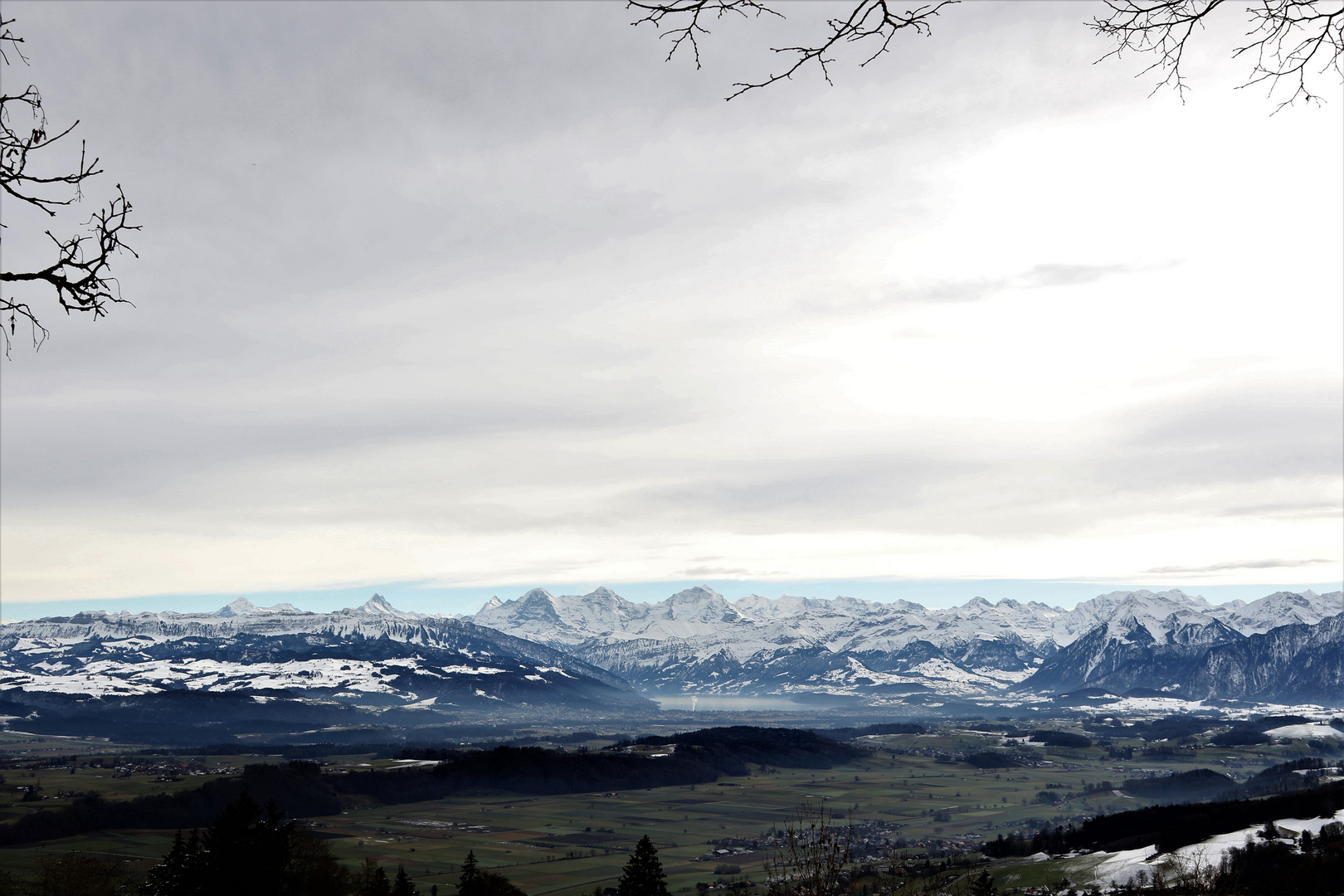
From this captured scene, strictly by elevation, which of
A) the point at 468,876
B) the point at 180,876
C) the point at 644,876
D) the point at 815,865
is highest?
the point at 815,865

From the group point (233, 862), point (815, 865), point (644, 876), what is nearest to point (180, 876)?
point (233, 862)

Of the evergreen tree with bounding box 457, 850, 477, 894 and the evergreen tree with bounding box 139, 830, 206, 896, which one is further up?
the evergreen tree with bounding box 139, 830, 206, 896

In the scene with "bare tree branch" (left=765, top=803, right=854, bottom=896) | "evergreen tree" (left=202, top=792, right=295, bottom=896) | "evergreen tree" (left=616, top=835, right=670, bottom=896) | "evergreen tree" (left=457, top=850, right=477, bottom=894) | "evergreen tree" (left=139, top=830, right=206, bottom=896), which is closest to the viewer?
"bare tree branch" (left=765, top=803, right=854, bottom=896)

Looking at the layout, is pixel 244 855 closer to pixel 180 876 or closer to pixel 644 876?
pixel 180 876

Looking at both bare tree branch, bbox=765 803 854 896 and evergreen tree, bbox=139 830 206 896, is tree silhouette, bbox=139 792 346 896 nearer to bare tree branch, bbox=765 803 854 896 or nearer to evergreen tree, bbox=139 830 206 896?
evergreen tree, bbox=139 830 206 896

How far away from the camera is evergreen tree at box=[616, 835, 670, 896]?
78.9 meters

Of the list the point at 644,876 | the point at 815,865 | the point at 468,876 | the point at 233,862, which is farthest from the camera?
the point at 644,876

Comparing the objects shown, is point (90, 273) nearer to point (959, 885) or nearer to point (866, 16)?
point (866, 16)

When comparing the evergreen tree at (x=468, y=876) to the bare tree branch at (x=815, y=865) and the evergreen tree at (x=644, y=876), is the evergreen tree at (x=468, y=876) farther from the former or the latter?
the bare tree branch at (x=815, y=865)

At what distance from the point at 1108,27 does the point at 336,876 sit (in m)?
99.8

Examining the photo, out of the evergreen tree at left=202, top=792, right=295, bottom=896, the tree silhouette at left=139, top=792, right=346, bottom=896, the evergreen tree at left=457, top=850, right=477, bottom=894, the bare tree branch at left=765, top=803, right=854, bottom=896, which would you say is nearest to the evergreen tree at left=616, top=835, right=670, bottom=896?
the evergreen tree at left=457, top=850, right=477, bottom=894

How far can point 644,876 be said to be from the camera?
8156 centimetres

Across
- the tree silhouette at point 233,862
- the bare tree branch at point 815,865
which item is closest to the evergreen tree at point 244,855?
the tree silhouette at point 233,862

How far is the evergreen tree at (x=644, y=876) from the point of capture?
78.9 metres
